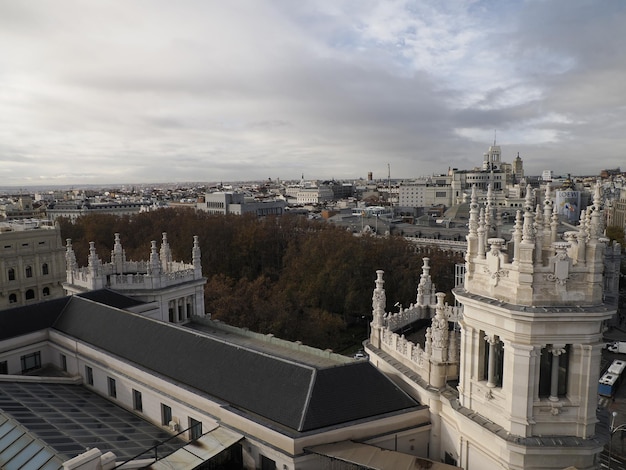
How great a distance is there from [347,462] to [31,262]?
79.3m

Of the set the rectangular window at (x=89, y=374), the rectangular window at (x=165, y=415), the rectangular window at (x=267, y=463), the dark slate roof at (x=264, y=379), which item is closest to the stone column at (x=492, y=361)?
the dark slate roof at (x=264, y=379)

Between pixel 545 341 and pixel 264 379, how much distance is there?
1282 centimetres

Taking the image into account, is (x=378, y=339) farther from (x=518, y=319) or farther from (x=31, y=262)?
(x=31, y=262)

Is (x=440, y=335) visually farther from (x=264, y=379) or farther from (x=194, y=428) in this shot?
(x=194, y=428)

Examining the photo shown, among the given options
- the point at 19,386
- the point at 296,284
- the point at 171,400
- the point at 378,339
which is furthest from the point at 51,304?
the point at 296,284

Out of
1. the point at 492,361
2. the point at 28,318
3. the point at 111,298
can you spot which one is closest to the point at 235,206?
the point at 111,298

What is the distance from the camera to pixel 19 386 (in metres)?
30.5

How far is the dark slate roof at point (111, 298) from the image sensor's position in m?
39.6

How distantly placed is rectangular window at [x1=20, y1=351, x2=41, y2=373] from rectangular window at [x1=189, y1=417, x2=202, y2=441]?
17.3m

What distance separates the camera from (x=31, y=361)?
36156 millimetres

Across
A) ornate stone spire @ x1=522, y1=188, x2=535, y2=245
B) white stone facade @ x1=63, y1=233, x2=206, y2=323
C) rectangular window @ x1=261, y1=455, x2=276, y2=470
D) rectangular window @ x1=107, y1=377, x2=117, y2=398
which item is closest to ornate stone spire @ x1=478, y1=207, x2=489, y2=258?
ornate stone spire @ x1=522, y1=188, x2=535, y2=245

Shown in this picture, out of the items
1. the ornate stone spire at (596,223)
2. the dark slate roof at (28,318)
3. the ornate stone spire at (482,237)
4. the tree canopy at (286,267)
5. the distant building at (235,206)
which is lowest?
the tree canopy at (286,267)

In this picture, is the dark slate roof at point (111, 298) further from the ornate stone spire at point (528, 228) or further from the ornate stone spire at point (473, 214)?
the ornate stone spire at point (528, 228)

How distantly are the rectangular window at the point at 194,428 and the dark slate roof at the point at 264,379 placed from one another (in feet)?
5.40
